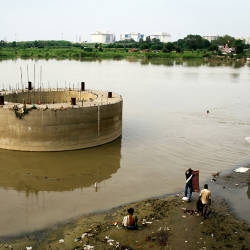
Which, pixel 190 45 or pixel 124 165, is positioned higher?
pixel 190 45

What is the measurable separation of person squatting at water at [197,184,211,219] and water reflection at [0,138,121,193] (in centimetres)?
498

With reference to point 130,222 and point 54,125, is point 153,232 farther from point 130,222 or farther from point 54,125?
point 54,125

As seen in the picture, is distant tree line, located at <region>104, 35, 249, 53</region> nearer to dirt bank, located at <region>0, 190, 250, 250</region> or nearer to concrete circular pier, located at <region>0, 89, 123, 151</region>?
concrete circular pier, located at <region>0, 89, 123, 151</region>

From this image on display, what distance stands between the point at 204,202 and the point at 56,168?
731 centimetres

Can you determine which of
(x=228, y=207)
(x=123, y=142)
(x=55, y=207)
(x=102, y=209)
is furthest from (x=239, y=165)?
(x=55, y=207)

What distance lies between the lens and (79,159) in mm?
16312

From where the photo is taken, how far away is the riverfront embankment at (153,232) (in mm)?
9125

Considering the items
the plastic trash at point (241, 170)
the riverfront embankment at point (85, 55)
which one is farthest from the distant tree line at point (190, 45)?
the plastic trash at point (241, 170)

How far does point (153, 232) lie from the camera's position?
966cm

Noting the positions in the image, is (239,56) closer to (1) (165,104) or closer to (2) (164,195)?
(1) (165,104)

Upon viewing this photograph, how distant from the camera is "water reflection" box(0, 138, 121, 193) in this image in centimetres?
1370

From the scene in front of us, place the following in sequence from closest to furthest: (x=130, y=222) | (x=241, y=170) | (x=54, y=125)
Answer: (x=130, y=222)
(x=241, y=170)
(x=54, y=125)

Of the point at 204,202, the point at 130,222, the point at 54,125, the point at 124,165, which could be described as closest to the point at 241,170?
the point at 124,165

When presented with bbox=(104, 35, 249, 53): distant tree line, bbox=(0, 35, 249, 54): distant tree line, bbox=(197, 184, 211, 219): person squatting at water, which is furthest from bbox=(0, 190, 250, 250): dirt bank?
bbox=(104, 35, 249, 53): distant tree line
